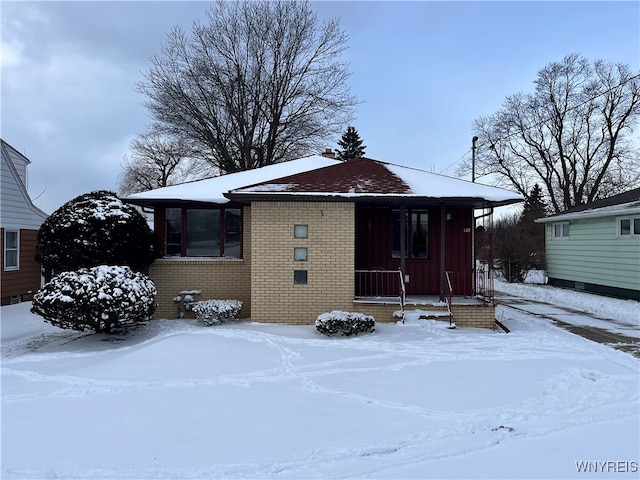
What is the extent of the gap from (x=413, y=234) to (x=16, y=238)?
13078mm

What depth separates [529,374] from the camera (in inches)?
256

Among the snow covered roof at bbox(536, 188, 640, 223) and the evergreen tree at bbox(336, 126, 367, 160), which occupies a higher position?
the evergreen tree at bbox(336, 126, 367, 160)

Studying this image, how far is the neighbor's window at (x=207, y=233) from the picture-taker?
473 inches

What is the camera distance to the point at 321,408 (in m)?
5.30

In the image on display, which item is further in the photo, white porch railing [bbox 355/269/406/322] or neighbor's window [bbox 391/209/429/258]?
neighbor's window [bbox 391/209/429/258]

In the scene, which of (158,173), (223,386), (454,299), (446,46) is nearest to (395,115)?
(446,46)

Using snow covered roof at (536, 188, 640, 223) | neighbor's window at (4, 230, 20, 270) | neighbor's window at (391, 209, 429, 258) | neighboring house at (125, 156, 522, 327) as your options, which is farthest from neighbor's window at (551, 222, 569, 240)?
neighbor's window at (4, 230, 20, 270)

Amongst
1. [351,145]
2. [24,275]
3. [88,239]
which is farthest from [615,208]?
[351,145]

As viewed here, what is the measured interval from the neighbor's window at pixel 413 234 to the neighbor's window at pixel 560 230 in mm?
10431

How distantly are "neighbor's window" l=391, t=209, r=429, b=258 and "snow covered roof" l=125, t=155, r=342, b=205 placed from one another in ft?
13.4

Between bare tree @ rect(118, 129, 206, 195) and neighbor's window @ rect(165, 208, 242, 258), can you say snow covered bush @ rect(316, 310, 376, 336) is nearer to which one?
neighbor's window @ rect(165, 208, 242, 258)

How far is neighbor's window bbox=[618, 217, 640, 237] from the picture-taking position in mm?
14385

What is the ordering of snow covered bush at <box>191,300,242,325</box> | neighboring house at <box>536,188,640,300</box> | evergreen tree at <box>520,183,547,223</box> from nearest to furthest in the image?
snow covered bush at <box>191,300,242,325</box>
neighboring house at <box>536,188,640,300</box>
evergreen tree at <box>520,183,547,223</box>

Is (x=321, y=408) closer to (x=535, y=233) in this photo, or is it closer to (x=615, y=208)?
(x=615, y=208)
